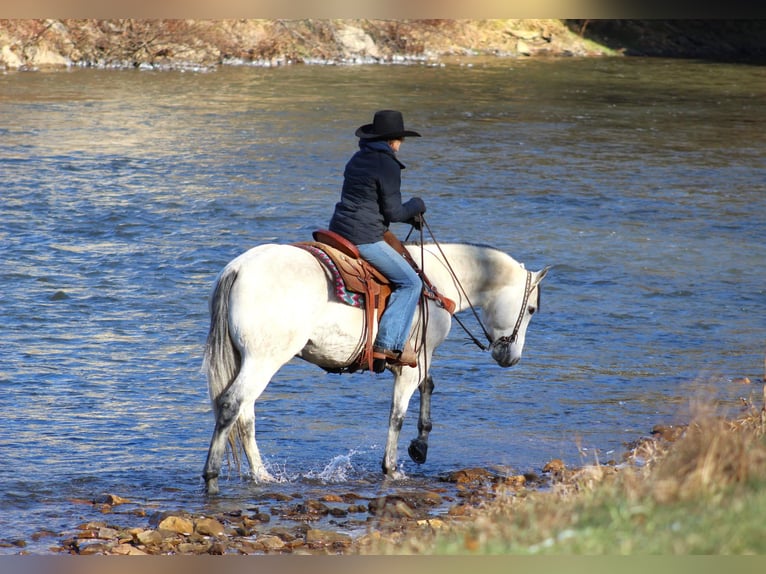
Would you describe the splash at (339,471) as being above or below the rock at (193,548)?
below

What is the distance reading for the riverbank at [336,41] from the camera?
119ft

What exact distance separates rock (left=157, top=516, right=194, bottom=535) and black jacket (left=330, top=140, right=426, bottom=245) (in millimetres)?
2559

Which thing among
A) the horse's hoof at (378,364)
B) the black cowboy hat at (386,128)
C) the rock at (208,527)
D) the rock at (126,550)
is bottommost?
the rock at (208,527)

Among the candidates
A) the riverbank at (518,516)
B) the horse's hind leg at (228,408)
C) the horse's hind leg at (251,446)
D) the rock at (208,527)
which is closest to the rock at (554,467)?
the riverbank at (518,516)

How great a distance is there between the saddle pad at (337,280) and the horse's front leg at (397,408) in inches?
34.3

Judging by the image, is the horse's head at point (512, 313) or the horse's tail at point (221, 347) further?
the horse's head at point (512, 313)

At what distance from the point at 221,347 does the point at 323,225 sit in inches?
409

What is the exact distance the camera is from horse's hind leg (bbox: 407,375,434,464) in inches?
351

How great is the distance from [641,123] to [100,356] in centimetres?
2045

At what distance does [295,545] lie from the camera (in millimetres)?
6672

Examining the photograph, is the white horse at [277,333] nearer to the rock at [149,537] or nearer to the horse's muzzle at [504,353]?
the horse's muzzle at [504,353]

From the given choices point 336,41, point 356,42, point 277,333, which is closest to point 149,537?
point 277,333

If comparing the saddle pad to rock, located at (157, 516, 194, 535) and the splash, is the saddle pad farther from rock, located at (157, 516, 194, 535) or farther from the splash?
rock, located at (157, 516, 194, 535)

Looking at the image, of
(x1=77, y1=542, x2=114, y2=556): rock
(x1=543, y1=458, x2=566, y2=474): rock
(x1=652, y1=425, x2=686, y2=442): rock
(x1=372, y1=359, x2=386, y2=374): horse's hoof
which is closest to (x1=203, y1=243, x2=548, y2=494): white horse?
(x1=372, y1=359, x2=386, y2=374): horse's hoof
